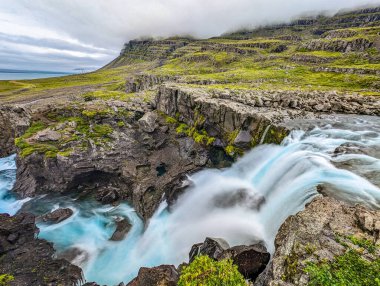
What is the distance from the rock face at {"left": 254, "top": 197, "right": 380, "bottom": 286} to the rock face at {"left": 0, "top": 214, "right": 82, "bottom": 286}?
67.8 feet

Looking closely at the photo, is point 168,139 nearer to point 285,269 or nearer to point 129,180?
point 129,180

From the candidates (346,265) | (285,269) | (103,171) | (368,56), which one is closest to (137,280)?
(285,269)

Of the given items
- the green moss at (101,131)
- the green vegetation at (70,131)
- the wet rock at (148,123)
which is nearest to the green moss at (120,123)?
the green vegetation at (70,131)

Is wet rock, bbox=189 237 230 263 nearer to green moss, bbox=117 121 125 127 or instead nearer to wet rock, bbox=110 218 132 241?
wet rock, bbox=110 218 132 241

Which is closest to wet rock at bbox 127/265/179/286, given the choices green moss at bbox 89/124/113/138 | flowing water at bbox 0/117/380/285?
flowing water at bbox 0/117/380/285

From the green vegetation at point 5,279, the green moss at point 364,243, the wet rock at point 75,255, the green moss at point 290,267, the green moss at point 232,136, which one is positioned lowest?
the wet rock at point 75,255

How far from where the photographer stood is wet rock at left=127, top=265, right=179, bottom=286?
17.2m

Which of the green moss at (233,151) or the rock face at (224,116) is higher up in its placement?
the rock face at (224,116)

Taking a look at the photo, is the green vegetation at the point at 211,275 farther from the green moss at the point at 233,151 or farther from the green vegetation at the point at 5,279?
the green moss at the point at 233,151

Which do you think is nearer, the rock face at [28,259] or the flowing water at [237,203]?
the flowing water at [237,203]

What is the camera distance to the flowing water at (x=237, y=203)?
22.3m

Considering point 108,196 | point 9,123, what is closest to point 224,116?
point 108,196

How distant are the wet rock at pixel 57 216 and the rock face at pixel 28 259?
2.39 m

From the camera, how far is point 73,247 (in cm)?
3203
